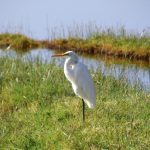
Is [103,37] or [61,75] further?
[103,37]

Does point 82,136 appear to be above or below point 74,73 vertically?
below

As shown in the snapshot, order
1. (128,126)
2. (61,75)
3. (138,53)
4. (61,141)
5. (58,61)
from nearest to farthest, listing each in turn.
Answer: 1. (61,141)
2. (128,126)
3. (61,75)
4. (58,61)
5. (138,53)

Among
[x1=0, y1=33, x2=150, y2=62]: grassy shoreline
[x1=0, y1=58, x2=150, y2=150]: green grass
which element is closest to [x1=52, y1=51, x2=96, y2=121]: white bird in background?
[x1=0, y1=58, x2=150, y2=150]: green grass

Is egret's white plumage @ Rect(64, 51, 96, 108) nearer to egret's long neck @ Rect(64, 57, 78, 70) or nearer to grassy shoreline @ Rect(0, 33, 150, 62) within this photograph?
egret's long neck @ Rect(64, 57, 78, 70)

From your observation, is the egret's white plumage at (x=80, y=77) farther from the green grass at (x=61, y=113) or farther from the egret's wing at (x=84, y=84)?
the green grass at (x=61, y=113)

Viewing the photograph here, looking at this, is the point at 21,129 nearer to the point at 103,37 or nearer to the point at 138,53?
the point at 138,53

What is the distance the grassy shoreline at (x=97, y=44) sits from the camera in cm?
1789

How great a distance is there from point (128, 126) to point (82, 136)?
0.63 m

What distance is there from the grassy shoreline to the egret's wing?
1042 centimetres

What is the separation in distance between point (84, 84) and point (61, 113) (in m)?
0.55

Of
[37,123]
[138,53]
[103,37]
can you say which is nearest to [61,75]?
[37,123]

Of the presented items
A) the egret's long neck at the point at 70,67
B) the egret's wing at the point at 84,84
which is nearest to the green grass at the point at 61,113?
the egret's wing at the point at 84,84

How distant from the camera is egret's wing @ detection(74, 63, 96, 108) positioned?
6.59 m

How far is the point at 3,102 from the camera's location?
27.2 feet
